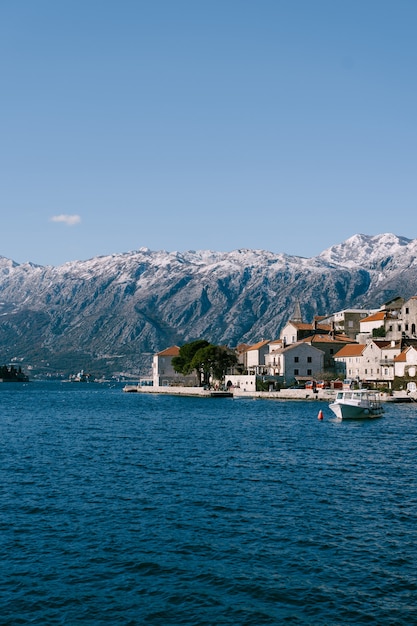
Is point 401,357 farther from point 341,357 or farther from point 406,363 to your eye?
point 341,357

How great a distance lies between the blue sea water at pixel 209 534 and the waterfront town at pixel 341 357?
8037 cm

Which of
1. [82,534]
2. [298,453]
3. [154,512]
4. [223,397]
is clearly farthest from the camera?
[223,397]

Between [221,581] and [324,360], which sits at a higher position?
[324,360]

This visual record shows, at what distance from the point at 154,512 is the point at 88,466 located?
15604 mm

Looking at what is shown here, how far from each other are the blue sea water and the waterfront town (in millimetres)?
80366

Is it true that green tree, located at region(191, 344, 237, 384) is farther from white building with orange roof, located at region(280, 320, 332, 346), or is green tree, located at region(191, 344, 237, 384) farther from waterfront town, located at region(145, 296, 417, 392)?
white building with orange roof, located at region(280, 320, 332, 346)

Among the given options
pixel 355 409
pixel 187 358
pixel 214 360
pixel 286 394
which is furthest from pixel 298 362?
pixel 355 409

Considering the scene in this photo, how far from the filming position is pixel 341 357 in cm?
15900

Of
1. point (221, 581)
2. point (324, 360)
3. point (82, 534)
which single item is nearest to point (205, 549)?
point (221, 581)

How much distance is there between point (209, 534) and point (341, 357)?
13152 cm

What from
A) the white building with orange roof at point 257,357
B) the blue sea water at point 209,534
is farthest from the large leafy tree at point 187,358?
the blue sea water at point 209,534

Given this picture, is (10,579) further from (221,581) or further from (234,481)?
(234,481)

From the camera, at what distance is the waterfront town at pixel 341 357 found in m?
139

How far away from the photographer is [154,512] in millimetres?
34844
